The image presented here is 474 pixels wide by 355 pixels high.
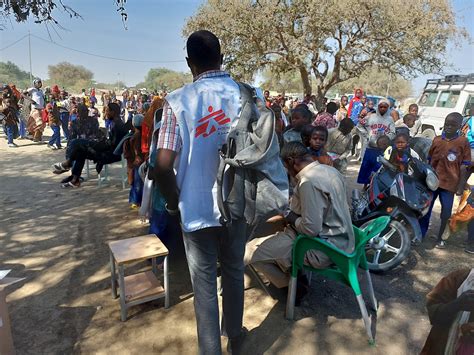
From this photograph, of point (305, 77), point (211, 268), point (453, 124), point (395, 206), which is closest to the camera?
point (211, 268)

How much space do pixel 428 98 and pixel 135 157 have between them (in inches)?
403

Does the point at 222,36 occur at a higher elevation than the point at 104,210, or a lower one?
higher

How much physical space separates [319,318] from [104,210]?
3386mm

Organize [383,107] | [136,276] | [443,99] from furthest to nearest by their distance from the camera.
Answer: [443,99] → [383,107] → [136,276]

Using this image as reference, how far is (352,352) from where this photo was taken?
7.83ft

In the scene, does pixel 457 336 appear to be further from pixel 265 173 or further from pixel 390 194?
pixel 390 194

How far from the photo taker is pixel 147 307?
280 centimetres

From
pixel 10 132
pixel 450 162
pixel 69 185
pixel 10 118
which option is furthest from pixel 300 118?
pixel 10 132

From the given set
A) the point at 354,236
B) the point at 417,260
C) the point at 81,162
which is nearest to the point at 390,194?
the point at 417,260

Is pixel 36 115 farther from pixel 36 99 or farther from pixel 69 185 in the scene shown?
pixel 69 185

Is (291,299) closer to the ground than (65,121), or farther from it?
closer to the ground

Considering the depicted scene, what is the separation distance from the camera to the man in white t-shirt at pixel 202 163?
1768 mm

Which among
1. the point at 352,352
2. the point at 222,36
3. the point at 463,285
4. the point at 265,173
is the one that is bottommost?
the point at 352,352

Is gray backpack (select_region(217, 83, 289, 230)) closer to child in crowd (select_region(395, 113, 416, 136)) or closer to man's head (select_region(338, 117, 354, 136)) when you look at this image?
man's head (select_region(338, 117, 354, 136))
